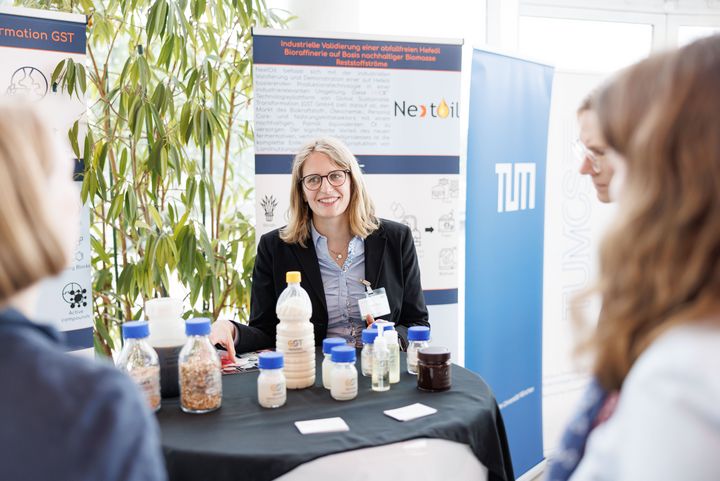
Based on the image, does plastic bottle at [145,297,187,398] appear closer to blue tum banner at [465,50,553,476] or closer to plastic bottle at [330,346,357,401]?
plastic bottle at [330,346,357,401]

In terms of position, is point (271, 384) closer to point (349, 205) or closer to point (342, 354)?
point (342, 354)

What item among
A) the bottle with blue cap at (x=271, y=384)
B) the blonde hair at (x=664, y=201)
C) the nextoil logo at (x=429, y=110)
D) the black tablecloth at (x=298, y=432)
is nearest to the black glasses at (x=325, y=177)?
the nextoil logo at (x=429, y=110)

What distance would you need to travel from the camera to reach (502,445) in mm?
1699

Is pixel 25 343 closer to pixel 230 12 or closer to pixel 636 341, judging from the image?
pixel 636 341

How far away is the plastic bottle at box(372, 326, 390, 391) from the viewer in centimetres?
168

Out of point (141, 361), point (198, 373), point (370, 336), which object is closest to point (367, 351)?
point (370, 336)

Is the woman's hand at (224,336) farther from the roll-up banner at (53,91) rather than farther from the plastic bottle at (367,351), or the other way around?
the roll-up banner at (53,91)

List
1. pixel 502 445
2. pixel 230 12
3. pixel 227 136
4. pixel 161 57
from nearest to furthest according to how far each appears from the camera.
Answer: pixel 502 445 < pixel 161 57 < pixel 230 12 < pixel 227 136

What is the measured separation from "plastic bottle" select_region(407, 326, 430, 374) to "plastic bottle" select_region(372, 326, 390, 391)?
12 cm

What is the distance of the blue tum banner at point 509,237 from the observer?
10.1ft

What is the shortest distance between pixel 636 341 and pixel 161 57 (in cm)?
266

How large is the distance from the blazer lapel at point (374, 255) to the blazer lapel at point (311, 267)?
196 mm

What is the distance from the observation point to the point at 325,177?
2449 millimetres

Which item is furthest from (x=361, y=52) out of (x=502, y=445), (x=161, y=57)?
(x=502, y=445)
